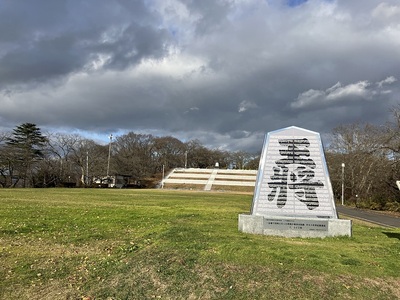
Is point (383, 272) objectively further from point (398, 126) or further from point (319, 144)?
point (398, 126)

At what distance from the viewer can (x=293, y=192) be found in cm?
978

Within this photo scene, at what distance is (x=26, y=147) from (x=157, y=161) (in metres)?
50.4

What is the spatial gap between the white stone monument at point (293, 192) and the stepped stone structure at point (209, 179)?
6252 cm

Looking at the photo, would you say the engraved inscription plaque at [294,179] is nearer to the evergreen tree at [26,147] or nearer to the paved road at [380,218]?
the paved road at [380,218]

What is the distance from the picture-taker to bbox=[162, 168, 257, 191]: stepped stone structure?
79.0 meters

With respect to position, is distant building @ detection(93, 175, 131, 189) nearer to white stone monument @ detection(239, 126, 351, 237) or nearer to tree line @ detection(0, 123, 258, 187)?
tree line @ detection(0, 123, 258, 187)

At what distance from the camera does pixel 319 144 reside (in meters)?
10.3

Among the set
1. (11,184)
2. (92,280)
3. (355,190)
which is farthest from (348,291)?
(11,184)

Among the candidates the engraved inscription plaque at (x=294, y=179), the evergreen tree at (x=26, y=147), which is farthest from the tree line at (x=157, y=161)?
the engraved inscription plaque at (x=294, y=179)

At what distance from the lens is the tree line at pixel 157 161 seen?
32562 millimetres

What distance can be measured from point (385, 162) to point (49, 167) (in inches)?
2257

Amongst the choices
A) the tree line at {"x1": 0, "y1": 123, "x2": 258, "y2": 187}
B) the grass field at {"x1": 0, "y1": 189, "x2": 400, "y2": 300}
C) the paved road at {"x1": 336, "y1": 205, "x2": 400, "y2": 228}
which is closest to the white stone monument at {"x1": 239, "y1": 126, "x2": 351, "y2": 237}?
the grass field at {"x1": 0, "y1": 189, "x2": 400, "y2": 300}

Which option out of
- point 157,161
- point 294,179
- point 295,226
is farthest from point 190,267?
point 157,161

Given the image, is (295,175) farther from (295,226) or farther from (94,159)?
(94,159)
